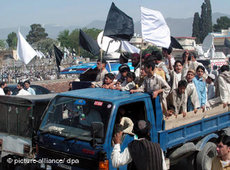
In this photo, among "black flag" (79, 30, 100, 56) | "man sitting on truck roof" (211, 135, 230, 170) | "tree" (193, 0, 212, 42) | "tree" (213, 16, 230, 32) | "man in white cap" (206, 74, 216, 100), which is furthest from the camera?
"tree" (213, 16, 230, 32)

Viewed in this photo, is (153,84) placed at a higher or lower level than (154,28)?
lower

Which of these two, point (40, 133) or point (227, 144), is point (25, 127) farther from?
point (227, 144)

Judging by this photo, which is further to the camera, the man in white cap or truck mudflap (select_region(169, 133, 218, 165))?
the man in white cap

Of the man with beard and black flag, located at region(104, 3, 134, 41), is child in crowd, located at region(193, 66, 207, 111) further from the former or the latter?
black flag, located at region(104, 3, 134, 41)

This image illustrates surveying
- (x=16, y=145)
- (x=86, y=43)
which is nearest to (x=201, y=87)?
(x=16, y=145)

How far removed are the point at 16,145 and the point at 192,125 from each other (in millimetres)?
3108

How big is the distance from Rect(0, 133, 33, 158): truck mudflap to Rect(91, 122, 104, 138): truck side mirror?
64.4 inches

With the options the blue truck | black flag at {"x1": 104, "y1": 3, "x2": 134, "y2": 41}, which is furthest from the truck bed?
black flag at {"x1": 104, "y1": 3, "x2": 134, "y2": 41}

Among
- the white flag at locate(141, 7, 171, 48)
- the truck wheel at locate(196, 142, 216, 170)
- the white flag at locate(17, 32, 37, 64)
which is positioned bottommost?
the truck wheel at locate(196, 142, 216, 170)

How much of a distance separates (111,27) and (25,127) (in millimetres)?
3330

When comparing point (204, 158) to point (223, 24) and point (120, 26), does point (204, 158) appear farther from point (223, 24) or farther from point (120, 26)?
point (223, 24)

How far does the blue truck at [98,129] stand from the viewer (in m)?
4.21

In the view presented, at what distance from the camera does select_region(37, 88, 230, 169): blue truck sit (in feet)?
13.8

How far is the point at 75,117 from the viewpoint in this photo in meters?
4.60
